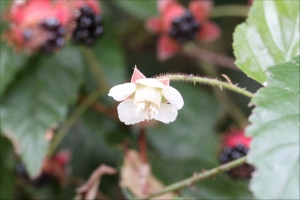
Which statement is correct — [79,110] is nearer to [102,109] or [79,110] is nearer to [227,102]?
[102,109]

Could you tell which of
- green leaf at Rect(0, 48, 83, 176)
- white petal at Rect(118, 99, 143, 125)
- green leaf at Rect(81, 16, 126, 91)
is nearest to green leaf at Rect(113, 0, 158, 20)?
green leaf at Rect(81, 16, 126, 91)

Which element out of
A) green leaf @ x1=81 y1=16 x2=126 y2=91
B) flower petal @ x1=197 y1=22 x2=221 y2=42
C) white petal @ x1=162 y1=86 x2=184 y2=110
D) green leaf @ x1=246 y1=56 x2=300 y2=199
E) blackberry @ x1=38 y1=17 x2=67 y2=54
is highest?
flower petal @ x1=197 y1=22 x2=221 y2=42

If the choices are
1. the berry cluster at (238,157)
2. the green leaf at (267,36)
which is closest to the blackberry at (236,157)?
the berry cluster at (238,157)

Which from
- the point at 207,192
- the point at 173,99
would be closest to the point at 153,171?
the point at 207,192

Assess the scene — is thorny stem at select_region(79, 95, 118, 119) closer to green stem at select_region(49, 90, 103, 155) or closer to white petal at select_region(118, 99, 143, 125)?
green stem at select_region(49, 90, 103, 155)

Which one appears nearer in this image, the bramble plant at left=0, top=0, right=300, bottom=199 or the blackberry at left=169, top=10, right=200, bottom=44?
the bramble plant at left=0, top=0, right=300, bottom=199

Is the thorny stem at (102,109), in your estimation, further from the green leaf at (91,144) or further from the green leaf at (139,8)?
the green leaf at (139,8)
